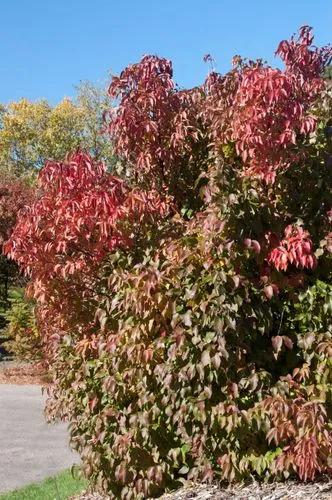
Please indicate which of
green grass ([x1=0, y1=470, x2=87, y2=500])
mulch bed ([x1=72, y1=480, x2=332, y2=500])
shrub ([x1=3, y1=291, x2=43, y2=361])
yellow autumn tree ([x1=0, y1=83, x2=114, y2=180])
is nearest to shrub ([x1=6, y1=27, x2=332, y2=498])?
mulch bed ([x1=72, y1=480, x2=332, y2=500])

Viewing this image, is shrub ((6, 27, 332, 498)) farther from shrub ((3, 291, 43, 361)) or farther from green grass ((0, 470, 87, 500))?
shrub ((3, 291, 43, 361))

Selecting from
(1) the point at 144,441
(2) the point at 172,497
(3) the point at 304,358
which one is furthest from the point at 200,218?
(2) the point at 172,497

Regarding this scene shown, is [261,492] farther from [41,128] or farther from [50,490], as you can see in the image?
[41,128]

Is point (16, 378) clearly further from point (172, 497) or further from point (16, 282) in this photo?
point (172, 497)

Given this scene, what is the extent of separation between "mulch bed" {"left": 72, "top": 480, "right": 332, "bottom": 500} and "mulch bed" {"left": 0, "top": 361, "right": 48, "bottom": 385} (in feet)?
32.2

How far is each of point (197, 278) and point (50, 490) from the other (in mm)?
3112

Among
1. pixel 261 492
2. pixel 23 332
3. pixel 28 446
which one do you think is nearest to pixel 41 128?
pixel 23 332

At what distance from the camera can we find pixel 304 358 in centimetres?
450

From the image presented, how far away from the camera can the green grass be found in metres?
6.19

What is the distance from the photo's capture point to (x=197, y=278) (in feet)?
14.7

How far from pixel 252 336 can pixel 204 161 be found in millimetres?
1510

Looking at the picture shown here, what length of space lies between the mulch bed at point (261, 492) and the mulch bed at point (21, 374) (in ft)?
32.2

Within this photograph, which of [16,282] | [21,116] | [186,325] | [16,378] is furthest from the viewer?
[21,116]

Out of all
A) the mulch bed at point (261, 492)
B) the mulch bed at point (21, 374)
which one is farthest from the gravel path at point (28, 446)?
the mulch bed at point (261, 492)
